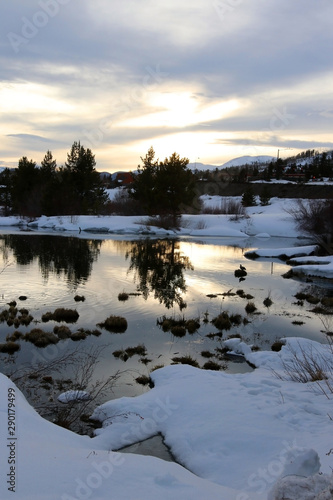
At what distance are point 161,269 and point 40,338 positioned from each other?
1355 cm

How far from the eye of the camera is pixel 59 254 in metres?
27.9

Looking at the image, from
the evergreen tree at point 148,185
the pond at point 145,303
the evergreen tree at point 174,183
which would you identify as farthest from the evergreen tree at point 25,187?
the pond at point 145,303

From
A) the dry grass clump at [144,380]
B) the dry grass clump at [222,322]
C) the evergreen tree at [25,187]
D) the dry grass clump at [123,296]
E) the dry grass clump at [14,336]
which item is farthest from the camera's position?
the evergreen tree at [25,187]

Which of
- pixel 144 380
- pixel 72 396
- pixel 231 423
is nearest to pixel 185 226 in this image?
pixel 144 380

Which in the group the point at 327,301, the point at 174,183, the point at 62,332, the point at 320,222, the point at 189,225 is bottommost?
the point at 327,301

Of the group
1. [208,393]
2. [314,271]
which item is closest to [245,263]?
[314,271]

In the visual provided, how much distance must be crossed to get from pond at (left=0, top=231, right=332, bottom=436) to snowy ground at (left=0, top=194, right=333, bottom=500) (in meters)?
1.03

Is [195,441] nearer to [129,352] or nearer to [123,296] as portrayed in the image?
[129,352]

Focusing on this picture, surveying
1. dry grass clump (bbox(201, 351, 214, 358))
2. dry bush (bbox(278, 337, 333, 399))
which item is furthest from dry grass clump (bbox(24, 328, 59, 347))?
dry bush (bbox(278, 337, 333, 399))

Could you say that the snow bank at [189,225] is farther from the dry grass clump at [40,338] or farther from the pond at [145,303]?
the dry grass clump at [40,338]

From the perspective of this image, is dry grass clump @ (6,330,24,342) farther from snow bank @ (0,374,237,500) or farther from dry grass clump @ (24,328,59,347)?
snow bank @ (0,374,237,500)

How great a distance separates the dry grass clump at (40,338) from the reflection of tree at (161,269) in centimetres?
528

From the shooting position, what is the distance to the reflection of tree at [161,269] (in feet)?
57.0

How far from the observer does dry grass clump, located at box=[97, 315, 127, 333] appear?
39.8ft
